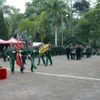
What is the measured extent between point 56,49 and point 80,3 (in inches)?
1062

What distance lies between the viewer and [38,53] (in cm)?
2261

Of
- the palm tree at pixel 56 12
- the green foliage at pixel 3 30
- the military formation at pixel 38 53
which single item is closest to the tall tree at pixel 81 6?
the palm tree at pixel 56 12

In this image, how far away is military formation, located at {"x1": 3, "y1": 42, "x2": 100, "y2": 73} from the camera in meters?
13.8

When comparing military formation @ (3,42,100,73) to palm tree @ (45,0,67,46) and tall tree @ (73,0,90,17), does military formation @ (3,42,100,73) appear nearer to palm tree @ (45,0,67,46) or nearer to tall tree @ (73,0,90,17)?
palm tree @ (45,0,67,46)

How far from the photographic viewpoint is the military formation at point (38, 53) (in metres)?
13.8

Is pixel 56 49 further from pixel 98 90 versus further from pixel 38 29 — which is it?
pixel 98 90

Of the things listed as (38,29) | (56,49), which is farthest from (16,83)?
(38,29)

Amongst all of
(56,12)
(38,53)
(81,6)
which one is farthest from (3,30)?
(81,6)

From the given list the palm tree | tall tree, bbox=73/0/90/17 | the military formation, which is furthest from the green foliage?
tall tree, bbox=73/0/90/17

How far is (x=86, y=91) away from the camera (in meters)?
8.28

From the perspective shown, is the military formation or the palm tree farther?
the palm tree

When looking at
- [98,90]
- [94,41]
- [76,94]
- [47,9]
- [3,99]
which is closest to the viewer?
[3,99]

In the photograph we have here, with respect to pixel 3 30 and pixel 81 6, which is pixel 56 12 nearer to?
pixel 3 30

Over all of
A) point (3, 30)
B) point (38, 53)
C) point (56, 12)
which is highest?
point (56, 12)
